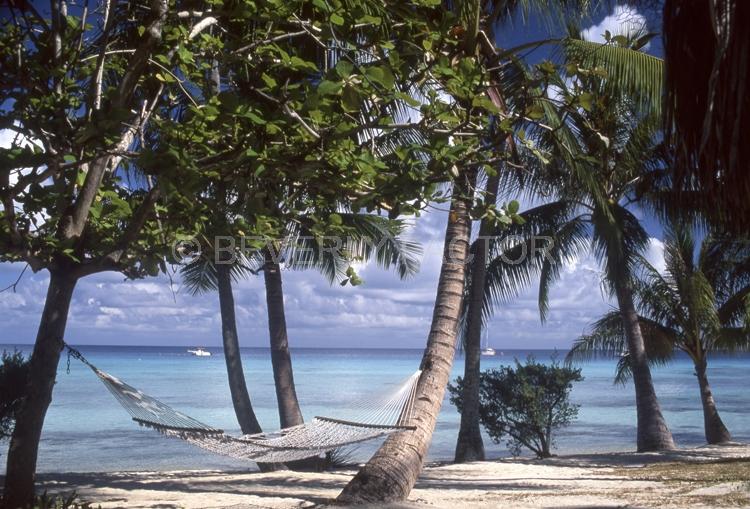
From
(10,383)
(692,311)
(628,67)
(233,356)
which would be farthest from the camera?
(692,311)

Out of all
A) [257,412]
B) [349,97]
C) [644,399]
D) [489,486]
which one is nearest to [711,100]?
[349,97]

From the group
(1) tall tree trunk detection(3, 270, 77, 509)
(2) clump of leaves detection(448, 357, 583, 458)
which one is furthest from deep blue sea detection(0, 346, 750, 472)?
(2) clump of leaves detection(448, 357, 583, 458)

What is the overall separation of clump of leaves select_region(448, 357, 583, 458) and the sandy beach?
2462 mm

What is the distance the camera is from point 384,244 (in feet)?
29.6

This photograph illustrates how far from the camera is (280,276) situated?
8.47m

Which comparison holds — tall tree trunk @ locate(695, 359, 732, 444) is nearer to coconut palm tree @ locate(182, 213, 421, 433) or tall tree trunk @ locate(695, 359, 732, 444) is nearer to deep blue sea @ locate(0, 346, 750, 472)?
deep blue sea @ locate(0, 346, 750, 472)

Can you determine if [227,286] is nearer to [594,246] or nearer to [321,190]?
[594,246]

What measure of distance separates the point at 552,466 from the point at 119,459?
12920mm

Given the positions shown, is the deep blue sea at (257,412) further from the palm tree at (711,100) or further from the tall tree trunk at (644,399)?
the tall tree trunk at (644,399)

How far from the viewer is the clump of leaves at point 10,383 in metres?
7.40

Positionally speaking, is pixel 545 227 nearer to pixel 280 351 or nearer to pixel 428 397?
pixel 280 351

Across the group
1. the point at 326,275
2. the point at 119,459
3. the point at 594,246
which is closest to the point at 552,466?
the point at 594,246

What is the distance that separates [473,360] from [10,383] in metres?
4.82

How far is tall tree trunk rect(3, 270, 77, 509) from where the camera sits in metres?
3.63
